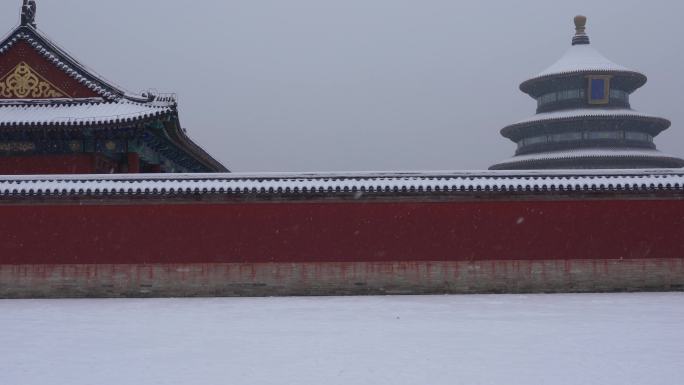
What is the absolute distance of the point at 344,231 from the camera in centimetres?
1503

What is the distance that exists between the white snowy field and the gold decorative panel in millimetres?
7279

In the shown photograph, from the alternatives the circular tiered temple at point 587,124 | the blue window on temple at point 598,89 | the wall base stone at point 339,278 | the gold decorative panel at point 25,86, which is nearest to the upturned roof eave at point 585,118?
the circular tiered temple at point 587,124

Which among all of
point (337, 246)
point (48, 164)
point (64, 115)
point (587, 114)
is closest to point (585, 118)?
point (587, 114)

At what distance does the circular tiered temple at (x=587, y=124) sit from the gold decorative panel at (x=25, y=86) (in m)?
17.8

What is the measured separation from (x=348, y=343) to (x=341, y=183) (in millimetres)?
7266

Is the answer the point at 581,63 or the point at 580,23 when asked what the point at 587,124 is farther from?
the point at 580,23

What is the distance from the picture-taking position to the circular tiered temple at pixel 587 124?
2447 cm

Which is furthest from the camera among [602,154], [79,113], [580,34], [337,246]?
[580,34]

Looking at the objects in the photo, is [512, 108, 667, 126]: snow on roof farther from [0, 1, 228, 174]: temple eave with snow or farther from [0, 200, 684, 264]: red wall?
[0, 1, 228, 174]: temple eave with snow

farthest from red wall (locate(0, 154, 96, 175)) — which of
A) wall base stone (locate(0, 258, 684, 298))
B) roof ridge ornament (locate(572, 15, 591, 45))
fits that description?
roof ridge ornament (locate(572, 15, 591, 45))

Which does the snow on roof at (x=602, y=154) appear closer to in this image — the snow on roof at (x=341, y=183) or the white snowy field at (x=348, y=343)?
the snow on roof at (x=341, y=183)

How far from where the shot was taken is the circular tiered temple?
24.5 metres

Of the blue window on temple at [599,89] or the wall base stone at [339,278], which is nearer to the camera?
the wall base stone at [339,278]

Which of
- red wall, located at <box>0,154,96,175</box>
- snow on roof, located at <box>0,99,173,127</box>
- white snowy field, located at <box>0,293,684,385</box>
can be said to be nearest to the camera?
white snowy field, located at <box>0,293,684,385</box>
